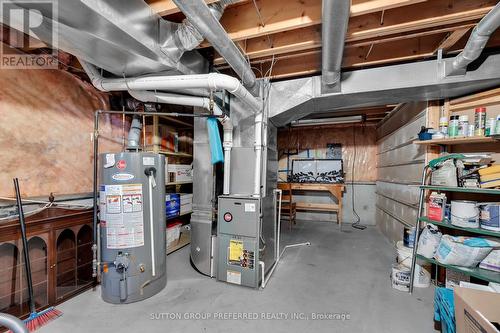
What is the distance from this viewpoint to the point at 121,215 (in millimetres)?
2025

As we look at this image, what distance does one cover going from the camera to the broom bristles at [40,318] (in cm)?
170

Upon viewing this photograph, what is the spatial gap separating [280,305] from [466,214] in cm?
181

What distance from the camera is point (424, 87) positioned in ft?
7.39

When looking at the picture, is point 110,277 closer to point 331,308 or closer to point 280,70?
point 331,308

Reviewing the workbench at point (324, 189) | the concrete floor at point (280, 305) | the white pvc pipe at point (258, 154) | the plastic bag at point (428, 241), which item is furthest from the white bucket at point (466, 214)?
the workbench at point (324, 189)

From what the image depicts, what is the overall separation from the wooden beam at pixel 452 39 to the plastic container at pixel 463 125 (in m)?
0.67

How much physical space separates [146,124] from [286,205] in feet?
10.8

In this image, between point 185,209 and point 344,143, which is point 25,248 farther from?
point 344,143

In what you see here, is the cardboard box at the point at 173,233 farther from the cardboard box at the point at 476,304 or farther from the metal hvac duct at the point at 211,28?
the cardboard box at the point at 476,304

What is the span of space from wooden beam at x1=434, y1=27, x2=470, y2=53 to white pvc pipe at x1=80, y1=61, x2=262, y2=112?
1.77 metres

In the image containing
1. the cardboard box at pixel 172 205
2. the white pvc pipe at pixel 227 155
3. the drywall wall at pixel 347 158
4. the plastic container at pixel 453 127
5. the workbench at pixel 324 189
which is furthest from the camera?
the drywall wall at pixel 347 158

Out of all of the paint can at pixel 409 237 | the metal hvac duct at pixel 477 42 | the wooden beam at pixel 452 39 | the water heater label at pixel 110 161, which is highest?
the wooden beam at pixel 452 39

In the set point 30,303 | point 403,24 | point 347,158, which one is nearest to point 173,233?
point 30,303

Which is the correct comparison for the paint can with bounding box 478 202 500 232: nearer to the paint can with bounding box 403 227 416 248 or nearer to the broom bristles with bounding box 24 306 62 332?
the paint can with bounding box 403 227 416 248
